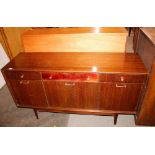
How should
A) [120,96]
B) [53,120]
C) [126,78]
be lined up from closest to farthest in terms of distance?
1. [126,78]
2. [120,96]
3. [53,120]

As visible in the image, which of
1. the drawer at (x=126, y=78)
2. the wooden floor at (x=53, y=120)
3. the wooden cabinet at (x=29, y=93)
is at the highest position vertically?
the drawer at (x=126, y=78)

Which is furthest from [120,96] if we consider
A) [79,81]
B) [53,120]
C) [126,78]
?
[53,120]

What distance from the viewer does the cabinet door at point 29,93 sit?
1.54 m

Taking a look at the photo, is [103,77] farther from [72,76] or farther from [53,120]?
[53,120]

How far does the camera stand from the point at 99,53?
167cm

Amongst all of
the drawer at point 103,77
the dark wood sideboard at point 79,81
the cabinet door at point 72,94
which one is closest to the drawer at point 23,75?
the dark wood sideboard at point 79,81

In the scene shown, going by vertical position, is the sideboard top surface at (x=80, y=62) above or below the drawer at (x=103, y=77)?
above

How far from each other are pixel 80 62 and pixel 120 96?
0.52 meters

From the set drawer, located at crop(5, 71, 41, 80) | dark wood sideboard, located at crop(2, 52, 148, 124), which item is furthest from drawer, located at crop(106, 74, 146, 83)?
drawer, located at crop(5, 71, 41, 80)

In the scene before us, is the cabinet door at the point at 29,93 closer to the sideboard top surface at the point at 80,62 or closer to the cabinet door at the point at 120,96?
the sideboard top surface at the point at 80,62

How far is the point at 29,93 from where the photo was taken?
1629 millimetres
